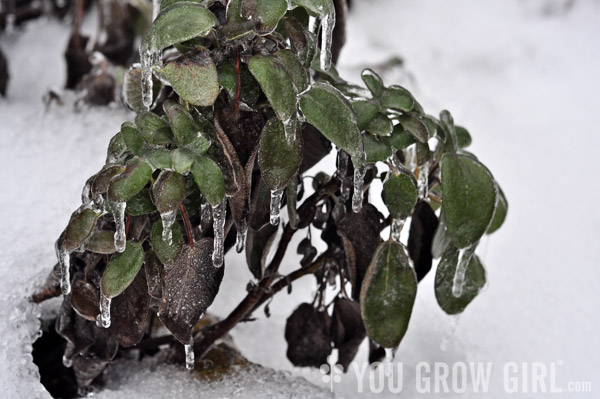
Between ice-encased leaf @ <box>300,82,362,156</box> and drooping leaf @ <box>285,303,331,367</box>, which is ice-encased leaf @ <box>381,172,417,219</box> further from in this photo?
drooping leaf @ <box>285,303,331,367</box>

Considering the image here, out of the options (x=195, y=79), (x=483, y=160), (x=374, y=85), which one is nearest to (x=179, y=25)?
(x=195, y=79)

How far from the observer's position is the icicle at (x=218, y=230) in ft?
2.33

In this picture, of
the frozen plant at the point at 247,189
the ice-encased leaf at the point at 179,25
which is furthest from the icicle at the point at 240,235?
the ice-encased leaf at the point at 179,25

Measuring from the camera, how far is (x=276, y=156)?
69 cm

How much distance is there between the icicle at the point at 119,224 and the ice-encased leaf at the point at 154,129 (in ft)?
0.24

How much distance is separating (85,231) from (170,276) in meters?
0.10

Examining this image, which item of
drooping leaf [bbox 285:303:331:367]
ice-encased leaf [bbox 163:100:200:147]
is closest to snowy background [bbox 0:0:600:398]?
drooping leaf [bbox 285:303:331:367]

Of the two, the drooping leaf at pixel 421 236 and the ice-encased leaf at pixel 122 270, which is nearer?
the ice-encased leaf at pixel 122 270

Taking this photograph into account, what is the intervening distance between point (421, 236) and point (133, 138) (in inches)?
16.0

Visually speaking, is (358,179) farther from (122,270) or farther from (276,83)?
(122,270)

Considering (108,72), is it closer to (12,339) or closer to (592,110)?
(12,339)

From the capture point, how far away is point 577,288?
3.91 ft

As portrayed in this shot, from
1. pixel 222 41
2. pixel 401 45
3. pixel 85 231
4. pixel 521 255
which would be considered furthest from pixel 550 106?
pixel 85 231

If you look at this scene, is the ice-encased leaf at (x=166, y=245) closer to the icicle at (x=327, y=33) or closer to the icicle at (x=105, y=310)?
the icicle at (x=105, y=310)
